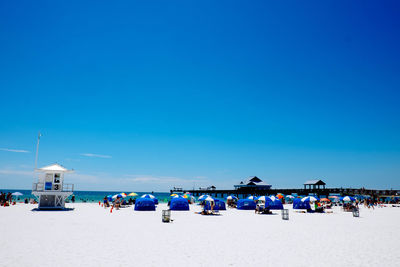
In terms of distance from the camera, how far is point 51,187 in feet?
97.2

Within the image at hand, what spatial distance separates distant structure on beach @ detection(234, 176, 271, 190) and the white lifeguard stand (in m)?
51.8

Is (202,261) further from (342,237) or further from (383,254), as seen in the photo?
(342,237)

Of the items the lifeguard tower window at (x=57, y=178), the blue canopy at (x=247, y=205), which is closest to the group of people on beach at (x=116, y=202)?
the lifeguard tower window at (x=57, y=178)

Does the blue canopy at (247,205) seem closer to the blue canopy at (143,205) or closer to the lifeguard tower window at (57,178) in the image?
the blue canopy at (143,205)

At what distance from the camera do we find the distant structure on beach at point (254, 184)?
72.2 meters

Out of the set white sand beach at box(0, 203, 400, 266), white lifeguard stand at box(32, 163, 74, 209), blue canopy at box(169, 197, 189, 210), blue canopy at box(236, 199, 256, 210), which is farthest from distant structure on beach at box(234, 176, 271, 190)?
white sand beach at box(0, 203, 400, 266)

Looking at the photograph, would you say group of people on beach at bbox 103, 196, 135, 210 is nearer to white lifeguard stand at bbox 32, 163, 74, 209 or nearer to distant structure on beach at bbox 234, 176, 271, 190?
white lifeguard stand at bbox 32, 163, 74, 209

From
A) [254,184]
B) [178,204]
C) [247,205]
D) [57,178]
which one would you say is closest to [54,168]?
[57,178]

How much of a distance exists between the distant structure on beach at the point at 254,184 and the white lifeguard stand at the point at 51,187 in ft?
170

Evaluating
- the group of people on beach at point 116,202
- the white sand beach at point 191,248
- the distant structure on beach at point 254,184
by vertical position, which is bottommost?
the group of people on beach at point 116,202

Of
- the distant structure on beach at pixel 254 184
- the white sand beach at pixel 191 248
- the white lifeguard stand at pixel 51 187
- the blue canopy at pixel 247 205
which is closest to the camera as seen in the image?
the white sand beach at pixel 191 248

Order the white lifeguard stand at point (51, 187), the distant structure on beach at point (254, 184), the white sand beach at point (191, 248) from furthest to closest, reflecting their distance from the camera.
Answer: the distant structure on beach at point (254, 184) < the white lifeguard stand at point (51, 187) < the white sand beach at point (191, 248)

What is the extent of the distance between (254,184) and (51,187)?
5328cm

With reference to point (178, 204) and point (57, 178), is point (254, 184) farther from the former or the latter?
point (57, 178)
